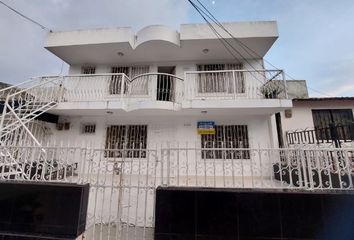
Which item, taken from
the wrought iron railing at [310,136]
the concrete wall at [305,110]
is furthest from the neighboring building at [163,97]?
the wrought iron railing at [310,136]

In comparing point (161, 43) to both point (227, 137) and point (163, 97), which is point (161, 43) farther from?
point (227, 137)

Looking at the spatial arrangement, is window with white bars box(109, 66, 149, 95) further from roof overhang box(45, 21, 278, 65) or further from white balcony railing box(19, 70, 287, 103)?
roof overhang box(45, 21, 278, 65)

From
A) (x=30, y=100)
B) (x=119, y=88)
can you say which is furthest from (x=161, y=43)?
(x=30, y=100)

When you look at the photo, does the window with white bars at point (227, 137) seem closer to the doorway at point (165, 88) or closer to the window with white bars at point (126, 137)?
the doorway at point (165, 88)

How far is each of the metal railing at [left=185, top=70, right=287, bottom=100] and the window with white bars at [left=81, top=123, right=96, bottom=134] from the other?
469 centimetres

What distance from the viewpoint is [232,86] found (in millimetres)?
7891

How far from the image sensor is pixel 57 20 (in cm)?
829

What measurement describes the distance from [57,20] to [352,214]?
11708 millimetres

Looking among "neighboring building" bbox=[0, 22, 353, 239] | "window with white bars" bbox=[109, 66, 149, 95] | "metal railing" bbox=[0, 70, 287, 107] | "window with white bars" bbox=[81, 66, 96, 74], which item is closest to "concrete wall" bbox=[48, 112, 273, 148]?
"neighboring building" bbox=[0, 22, 353, 239]

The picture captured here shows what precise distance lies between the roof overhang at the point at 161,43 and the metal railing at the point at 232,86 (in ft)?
3.70

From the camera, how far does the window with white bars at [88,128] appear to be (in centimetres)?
837

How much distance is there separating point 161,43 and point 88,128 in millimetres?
5146

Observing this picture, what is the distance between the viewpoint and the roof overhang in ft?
24.5

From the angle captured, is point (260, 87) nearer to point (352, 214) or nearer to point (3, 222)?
point (352, 214)
